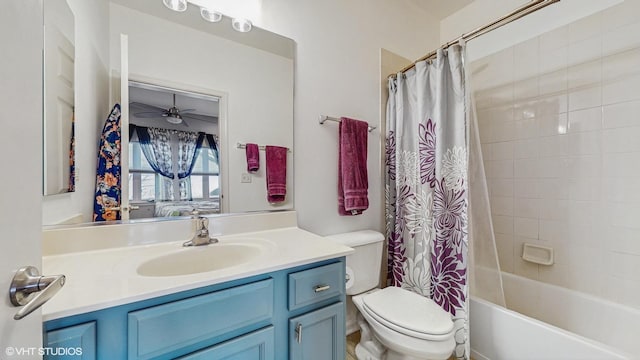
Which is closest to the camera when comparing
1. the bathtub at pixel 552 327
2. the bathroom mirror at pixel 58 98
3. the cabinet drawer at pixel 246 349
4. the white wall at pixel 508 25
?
the cabinet drawer at pixel 246 349

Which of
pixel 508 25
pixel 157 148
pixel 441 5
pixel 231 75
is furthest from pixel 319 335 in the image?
pixel 441 5

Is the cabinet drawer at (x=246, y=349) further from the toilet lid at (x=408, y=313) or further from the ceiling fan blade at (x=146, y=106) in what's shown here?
the ceiling fan blade at (x=146, y=106)

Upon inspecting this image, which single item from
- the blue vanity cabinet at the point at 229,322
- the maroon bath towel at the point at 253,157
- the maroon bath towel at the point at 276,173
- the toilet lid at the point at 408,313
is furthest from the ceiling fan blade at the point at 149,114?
the toilet lid at the point at 408,313

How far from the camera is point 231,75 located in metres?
1.35

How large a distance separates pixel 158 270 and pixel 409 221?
55.4 inches

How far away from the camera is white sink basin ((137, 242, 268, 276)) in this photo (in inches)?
39.9

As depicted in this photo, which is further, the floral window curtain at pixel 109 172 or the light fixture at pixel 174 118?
the light fixture at pixel 174 118

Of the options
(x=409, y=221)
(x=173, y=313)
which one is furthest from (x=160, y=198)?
(x=409, y=221)

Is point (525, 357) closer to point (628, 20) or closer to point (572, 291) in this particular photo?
point (572, 291)

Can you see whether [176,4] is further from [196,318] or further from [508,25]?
[508,25]

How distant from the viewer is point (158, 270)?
996 millimetres

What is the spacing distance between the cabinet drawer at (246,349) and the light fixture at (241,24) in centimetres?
142

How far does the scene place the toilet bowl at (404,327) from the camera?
1108 mm

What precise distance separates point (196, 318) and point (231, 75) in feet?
3.78
